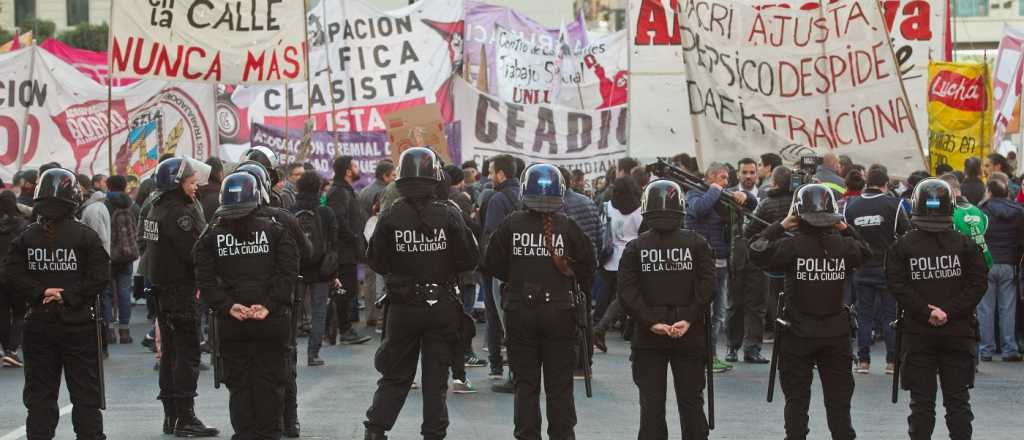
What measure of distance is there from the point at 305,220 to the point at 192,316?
3619 mm

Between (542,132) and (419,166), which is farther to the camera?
(542,132)

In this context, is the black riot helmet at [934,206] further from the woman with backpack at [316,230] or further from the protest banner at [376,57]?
the protest banner at [376,57]

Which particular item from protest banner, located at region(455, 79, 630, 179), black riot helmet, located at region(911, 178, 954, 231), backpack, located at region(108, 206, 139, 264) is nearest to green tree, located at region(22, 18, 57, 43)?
protest banner, located at region(455, 79, 630, 179)

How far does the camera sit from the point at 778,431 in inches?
418

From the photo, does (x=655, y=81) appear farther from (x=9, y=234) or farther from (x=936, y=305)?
(x=936, y=305)

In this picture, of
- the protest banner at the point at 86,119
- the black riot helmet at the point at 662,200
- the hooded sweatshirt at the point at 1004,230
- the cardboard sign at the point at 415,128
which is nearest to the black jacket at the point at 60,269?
the black riot helmet at the point at 662,200

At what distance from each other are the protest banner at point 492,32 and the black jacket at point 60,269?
59.8ft

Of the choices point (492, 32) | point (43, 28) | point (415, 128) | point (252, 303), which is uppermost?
point (43, 28)

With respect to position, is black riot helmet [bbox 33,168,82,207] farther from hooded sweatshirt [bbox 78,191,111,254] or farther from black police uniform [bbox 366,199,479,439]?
hooded sweatshirt [bbox 78,191,111,254]

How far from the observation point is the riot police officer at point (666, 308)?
9.17 meters

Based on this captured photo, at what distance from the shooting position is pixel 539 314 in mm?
9594

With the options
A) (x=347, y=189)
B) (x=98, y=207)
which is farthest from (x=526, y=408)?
(x=98, y=207)

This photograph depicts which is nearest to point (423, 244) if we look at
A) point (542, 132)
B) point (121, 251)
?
point (121, 251)

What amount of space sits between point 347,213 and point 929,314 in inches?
300
